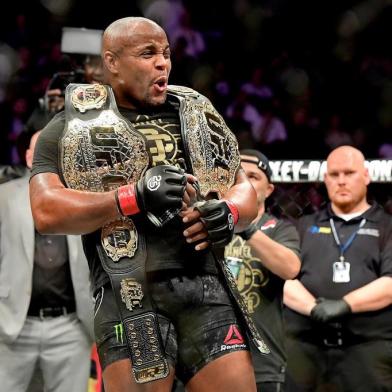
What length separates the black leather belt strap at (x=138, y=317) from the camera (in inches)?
75.7

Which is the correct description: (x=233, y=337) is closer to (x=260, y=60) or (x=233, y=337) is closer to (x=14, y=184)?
(x=14, y=184)

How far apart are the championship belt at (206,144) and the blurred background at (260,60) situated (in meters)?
2.90

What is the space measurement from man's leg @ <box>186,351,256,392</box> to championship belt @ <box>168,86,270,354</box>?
77 mm

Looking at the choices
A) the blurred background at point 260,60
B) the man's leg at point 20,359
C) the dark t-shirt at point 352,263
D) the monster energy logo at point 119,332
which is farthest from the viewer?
the blurred background at point 260,60

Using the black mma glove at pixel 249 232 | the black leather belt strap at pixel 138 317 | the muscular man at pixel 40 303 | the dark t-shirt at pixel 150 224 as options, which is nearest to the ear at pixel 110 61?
the dark t-shirt at pixel 150 224

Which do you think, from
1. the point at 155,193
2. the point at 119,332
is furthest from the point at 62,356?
the point at 155,193

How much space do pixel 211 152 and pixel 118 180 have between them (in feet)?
0.84

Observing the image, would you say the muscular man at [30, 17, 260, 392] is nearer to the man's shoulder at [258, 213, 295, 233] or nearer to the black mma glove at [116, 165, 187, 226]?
the black mma glove at [116, 165, 187, 226]

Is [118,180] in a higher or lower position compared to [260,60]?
lower

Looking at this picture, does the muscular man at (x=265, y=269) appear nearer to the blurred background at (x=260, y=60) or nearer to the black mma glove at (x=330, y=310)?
the black mma glove at (x=330, y=310)

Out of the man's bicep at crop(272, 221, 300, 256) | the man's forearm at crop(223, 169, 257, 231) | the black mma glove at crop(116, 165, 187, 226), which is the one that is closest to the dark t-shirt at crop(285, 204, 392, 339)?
the man's bicep at crop(272, 221, 300, 256)

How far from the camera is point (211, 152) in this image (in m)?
2.12

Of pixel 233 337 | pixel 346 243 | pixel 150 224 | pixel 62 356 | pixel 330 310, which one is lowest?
pixel 62 356

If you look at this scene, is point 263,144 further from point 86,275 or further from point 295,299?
point 86,275
